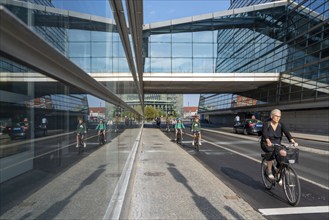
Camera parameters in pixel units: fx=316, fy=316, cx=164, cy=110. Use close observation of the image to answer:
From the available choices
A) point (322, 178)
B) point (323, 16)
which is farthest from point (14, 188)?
point (323, 16)

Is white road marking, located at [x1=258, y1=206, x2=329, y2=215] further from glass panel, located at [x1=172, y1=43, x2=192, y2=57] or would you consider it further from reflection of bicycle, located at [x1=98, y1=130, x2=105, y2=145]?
glass panel, located at [x1=172, y1=43, x2=192, y2=57]

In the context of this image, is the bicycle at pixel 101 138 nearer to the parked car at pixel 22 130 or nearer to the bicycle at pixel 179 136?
the parked car at pixel 22 130

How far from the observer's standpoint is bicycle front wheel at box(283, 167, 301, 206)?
5780 mm

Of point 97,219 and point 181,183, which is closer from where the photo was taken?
point 97,219

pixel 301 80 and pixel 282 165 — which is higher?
pixel 301 80

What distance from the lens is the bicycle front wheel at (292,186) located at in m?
5.78

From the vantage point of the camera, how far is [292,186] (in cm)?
594

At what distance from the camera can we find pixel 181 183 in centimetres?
739

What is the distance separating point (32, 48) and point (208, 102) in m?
85.2

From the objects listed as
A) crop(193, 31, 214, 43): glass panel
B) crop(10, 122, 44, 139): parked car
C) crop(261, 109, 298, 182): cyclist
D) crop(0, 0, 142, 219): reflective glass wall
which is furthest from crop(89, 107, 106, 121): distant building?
crop(193, 31, 214, 43): glass panel

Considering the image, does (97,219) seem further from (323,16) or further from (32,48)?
(323,16)

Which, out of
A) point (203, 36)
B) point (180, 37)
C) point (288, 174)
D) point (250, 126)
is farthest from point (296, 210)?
point (203, 36)

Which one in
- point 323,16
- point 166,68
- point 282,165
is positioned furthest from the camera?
point 166,68

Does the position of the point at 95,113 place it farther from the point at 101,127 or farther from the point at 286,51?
the point at 286,51
